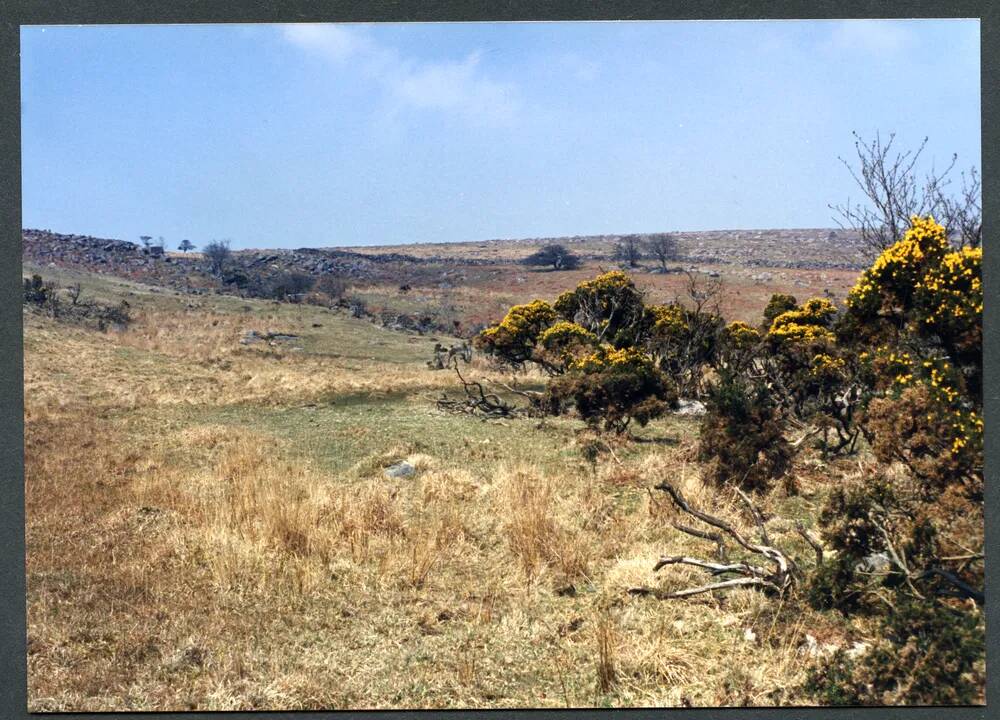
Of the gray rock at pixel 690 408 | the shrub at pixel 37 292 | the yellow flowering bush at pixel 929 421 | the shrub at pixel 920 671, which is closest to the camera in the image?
the shrub at pixel 920 671

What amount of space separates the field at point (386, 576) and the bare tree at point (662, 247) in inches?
608

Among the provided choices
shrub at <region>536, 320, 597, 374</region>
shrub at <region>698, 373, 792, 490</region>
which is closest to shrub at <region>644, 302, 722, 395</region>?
shrub at <region>536, 320, 597, 374</region>

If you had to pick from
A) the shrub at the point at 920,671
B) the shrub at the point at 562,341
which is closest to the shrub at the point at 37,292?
the shrub at the point at 562,341

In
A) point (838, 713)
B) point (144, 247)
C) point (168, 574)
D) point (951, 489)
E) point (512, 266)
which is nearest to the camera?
point (838, 713)

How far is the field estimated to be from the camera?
4484 mm

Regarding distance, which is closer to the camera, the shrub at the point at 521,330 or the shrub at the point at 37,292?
the shrub at the point at 521,330

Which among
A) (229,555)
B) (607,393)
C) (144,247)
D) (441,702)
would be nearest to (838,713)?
(441,702)

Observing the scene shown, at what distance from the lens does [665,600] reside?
525 centimetres

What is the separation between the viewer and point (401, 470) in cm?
824

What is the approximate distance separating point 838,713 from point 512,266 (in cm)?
2251

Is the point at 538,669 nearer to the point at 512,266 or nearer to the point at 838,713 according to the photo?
the point at 838,713

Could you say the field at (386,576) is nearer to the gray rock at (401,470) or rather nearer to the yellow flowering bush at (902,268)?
the gray rock at (401,470)

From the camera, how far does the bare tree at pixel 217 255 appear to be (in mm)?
29970

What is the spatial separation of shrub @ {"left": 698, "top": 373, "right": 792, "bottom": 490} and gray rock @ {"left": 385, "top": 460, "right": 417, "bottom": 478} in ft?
9.51
